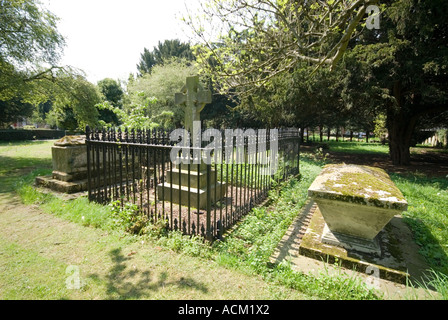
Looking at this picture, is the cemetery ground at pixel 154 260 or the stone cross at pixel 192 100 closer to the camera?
the cemetery ground at pixel 154 260

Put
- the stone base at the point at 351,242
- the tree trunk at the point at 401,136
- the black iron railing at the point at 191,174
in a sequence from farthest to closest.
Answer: the tree trunk at the point at 401,136
the black iron railing at the point at 191,174
the stone base at the point at 351,242

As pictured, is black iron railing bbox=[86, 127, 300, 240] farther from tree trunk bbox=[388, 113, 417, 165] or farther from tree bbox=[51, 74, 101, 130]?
tree trunk bbox=[388, 113, 417, 165]

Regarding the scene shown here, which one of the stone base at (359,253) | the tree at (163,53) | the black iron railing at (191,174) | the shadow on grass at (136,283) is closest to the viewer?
the shadow on grass at (136,283)

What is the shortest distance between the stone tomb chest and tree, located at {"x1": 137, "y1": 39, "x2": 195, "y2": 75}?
33.6 m

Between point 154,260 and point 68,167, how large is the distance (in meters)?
4.83

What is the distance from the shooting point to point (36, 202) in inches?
214

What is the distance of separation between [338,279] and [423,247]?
7.17 feet

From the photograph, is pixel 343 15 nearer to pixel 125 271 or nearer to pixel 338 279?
pixel 338 279

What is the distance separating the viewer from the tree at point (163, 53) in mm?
33844

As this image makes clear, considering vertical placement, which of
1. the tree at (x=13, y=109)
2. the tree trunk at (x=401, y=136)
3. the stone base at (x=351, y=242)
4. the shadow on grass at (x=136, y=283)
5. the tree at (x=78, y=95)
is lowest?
the shadow on grass at (x=136, y=283)

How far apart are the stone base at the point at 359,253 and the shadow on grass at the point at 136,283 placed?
5.79ft

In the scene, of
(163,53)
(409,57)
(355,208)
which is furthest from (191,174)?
(163,53)

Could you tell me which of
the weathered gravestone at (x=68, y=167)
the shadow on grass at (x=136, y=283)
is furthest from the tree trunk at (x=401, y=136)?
the weathered gravestone at (x=68, y=167)

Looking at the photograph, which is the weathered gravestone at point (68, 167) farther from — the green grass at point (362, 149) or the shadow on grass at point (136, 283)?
the green grass at point (362, 149)
